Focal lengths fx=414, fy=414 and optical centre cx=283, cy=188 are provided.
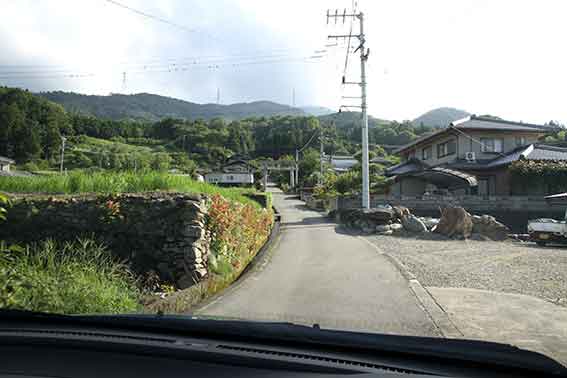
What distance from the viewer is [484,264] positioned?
9.49 meters

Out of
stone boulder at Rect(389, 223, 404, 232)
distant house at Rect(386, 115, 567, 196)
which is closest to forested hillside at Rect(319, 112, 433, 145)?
distant house at Rect(386, 115, 567, 196)

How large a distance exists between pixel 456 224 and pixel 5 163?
1369 cm

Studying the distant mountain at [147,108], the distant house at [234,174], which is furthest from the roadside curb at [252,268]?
the distant mountain at [147,108]

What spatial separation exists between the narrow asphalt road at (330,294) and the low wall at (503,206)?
9.18 metres

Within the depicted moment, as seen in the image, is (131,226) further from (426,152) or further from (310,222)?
(426,152)

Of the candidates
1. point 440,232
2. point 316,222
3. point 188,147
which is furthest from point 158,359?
point 188,147

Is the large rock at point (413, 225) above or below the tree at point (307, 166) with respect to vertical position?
below

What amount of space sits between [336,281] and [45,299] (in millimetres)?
4847

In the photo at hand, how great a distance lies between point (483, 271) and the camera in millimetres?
8672

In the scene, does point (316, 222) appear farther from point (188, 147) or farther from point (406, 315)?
point (188, 147)

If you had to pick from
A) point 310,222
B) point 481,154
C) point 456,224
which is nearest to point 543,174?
point 481,154

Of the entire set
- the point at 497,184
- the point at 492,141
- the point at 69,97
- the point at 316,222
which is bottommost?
the point at 316,222

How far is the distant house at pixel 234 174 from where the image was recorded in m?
41.7

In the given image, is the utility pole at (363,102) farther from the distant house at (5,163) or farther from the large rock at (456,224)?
the distant house at (5,163)
